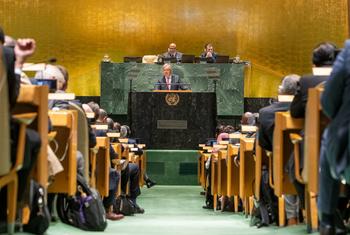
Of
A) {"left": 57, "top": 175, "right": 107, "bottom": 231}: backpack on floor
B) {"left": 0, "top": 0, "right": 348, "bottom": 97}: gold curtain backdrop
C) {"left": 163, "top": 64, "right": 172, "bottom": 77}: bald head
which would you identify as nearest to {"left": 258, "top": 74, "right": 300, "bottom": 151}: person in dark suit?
{"left": 57, "top": 175, "right": 107, "bottom": 231}: backpack on floor

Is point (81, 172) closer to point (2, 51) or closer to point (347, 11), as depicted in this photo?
point (2, 51)

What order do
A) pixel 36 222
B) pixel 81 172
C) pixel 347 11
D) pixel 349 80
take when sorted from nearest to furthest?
pixel 349 80 → pixel 36 222 → pixel 81 172 → pixel 347 11

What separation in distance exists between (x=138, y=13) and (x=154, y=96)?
4831 mm

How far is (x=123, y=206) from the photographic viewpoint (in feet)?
31.0

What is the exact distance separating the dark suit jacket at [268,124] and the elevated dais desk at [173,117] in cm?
845

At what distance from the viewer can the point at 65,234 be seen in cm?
542

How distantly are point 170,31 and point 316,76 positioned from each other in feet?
46.5

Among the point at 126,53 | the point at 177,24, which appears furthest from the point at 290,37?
the point at 126,53

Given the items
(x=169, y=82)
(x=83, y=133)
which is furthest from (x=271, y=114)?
(x=169, y=82)

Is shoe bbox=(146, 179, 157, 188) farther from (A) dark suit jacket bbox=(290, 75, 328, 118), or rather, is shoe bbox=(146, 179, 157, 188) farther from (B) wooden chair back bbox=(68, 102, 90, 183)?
(A) dark suit jacket bbox=(290, 75, 328, 118)

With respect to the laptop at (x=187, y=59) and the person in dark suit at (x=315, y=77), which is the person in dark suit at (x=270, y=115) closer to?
the person in dark suit at (x=315, y=77)

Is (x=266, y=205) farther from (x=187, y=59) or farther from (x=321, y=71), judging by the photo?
(x=187, y=59)

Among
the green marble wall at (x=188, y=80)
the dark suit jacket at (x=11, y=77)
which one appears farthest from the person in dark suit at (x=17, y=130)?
the green marble wall at (x=188, y=80)

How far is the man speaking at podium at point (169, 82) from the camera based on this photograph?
1501 centimetres
